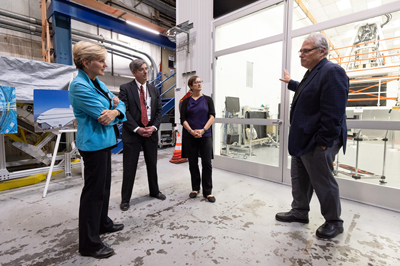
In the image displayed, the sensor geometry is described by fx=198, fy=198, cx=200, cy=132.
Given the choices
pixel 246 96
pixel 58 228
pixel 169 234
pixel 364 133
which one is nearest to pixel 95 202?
pixel 169 234

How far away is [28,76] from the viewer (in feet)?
9.84

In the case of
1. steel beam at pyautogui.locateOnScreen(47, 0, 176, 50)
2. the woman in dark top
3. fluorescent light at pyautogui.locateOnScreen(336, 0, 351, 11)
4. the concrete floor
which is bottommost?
the concrete floor

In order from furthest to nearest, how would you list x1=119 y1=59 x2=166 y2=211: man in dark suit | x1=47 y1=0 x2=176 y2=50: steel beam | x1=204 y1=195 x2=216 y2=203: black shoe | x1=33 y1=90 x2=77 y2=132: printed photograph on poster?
x1=47 y1=0 x2=176 y2=50: steel beam → x1=33 y1=90 x2=77 y2=132: printed photograph on poster → x1=204 y1=195 x2=216 y2=203: black shoe → x1=119 y1=59 x2=166 y2=211: man in dark suit

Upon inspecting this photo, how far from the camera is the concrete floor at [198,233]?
4.74ft

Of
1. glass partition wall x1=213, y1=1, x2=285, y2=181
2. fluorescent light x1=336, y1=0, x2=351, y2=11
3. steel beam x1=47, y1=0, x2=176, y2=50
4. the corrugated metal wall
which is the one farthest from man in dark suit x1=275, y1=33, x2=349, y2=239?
fluorescent light x1=336, y1=0, x2=351, y2=11

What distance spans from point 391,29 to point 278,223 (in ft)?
14.8

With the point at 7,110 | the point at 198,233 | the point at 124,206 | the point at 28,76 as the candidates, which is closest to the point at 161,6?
the point at 28,76

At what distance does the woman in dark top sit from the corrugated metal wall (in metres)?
1.56

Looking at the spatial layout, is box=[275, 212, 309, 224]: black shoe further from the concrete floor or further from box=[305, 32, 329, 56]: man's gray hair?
box=[305, 32, 329, 56]: man's gray hair

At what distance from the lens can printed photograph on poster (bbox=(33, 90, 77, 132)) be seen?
2.73 metres

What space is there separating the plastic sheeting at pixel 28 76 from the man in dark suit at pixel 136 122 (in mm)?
1839

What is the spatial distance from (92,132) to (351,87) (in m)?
3.96

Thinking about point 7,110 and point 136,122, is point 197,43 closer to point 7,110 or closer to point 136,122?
point 136,122

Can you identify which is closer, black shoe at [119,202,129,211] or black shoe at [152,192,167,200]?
black shoe at [119,202,129,211]
